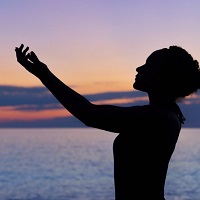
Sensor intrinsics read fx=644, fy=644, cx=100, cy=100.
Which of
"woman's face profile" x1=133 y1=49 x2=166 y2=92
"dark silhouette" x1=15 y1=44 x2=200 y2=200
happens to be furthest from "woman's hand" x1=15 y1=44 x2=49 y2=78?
"woman's face profile" x1=133 y1=49 x2=166 y2=92

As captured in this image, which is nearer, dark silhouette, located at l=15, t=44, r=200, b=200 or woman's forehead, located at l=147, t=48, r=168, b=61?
dark silhouette, located at l=15, t=44, r=200, b=200

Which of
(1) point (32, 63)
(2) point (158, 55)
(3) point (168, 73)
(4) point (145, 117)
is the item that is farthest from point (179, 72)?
(1) point (32, 63)

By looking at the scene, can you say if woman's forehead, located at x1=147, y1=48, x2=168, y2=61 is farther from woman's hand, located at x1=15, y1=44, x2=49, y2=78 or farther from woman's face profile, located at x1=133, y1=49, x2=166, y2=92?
woman's hand, located at x1=15, y1=44, x2=49, y2=78

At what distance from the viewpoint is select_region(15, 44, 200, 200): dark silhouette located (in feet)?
12.2

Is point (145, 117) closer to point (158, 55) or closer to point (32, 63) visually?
point (158, 55)

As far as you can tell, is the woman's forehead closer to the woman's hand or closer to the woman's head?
the woman's head

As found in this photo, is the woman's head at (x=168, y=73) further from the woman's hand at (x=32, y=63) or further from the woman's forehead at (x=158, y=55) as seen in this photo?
the woman's hand at (x=32, y=63)

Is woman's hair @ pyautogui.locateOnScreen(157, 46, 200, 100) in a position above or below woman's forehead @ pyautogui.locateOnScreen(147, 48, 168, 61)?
below

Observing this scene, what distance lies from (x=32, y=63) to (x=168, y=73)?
843 mm

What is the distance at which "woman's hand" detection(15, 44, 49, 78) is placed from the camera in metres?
3.64

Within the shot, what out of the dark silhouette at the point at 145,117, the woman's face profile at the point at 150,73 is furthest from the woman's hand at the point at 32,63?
the woman's face profile at the point at 150,73

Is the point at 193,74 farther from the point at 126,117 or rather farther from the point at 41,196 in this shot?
the point at 41,196

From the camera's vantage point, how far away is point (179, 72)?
12.8ft

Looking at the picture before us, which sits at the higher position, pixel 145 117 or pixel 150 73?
pixel 150 73
